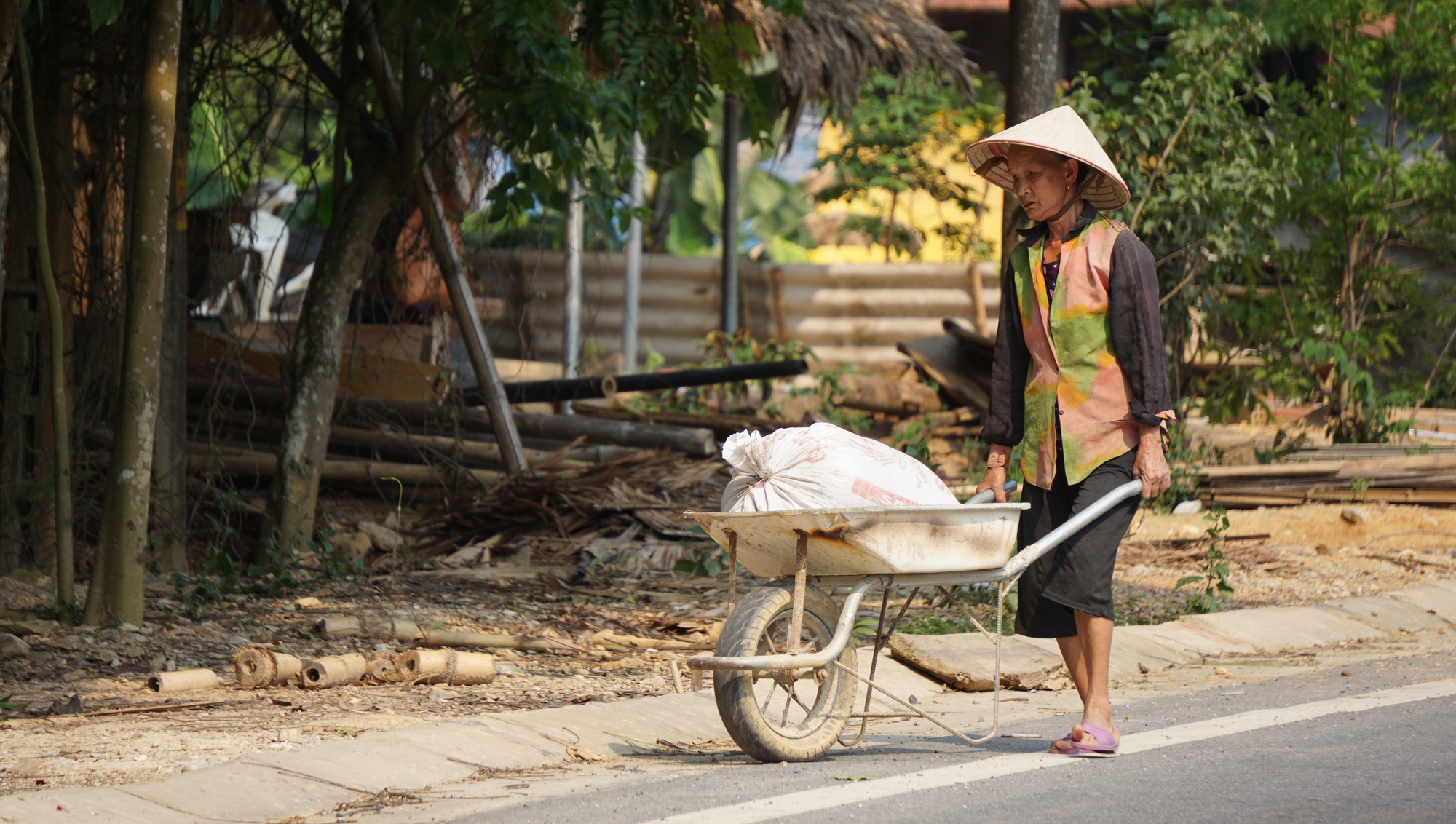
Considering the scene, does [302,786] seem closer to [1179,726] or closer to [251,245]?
[1179,726]

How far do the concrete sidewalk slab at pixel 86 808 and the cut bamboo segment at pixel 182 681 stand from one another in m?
1.30

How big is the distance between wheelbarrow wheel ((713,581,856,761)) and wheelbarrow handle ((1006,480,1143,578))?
1.61 ft

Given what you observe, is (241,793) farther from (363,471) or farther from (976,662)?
(363,471)

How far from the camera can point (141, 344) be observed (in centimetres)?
529

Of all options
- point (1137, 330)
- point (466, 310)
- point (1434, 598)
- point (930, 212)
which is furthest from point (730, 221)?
point (930, 212)

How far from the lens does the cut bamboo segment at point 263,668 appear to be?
4562 millimetres

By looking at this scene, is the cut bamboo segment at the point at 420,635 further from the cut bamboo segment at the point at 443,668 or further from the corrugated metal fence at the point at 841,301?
the corrugated metal fence at the point at 841,301

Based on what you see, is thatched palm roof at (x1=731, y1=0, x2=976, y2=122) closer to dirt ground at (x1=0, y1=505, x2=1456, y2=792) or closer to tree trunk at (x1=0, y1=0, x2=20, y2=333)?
dirt ground at (x1=0, y1=505, x2=1456, y2=792)

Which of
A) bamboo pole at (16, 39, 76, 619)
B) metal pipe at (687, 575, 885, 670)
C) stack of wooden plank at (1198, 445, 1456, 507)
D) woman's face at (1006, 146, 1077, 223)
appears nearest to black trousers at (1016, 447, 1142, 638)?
metal pipe at (687, 575, 885, 670)

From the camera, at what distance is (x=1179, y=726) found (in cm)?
413

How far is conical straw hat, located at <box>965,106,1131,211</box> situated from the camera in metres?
3.81

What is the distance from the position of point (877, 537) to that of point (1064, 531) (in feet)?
1.82

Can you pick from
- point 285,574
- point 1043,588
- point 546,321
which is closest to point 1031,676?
point 1043,588

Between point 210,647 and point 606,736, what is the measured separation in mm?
1993
